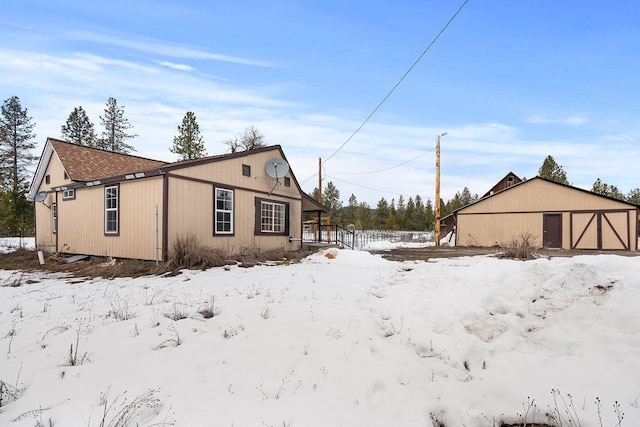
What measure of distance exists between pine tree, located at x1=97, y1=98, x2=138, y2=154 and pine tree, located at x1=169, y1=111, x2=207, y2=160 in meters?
7.11

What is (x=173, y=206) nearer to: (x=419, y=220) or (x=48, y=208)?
(x=48, y=208)

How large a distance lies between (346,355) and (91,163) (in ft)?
Answer: 62.3

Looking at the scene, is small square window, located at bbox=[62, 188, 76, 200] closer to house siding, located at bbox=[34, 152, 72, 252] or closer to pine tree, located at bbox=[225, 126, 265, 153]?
house siding, located at bbox=[34, 152, 72, 252]

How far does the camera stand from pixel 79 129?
34.9 meters

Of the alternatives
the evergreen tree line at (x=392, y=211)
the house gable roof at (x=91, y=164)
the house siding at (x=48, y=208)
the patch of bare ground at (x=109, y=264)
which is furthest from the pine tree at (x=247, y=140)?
the evergreen tree line at (x=392, y=211)

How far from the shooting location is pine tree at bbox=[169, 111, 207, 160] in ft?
113

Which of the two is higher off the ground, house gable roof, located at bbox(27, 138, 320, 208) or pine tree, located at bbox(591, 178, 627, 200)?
pine tree, located at bbox(591, 178, 627, 200)

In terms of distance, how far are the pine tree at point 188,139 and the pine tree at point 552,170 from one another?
1647 inches

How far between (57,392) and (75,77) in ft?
37.7

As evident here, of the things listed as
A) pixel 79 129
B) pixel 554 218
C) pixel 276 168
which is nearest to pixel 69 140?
pixel 79 129

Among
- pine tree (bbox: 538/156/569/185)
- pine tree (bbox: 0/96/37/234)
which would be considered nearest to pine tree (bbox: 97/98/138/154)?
pine tree (bbox: 0/96/37/234)

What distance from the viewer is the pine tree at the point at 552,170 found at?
37938mm

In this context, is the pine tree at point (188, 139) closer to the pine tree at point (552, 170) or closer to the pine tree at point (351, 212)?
the pine tree at point (351, 212)

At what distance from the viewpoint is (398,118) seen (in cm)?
1480
